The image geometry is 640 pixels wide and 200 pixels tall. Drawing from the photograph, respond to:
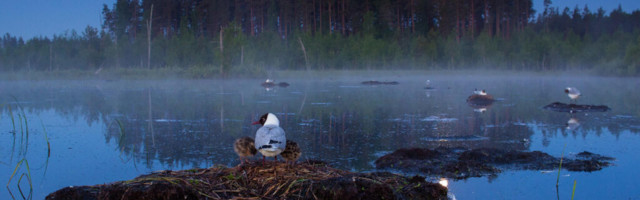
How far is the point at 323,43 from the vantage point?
61.7 meters

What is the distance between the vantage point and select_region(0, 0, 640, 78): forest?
56.1m

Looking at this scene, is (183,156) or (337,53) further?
(337,53)

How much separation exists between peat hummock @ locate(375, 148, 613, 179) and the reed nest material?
1.75 m

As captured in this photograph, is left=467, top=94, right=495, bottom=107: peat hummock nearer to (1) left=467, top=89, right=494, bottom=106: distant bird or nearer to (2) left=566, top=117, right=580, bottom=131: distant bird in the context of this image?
(1) left=467, top=89, right=494, bottom=106: distant bird

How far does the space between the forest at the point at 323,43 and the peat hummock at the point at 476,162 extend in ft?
128

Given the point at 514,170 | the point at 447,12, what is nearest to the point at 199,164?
the point at 514,170

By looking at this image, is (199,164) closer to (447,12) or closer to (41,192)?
(41,192)

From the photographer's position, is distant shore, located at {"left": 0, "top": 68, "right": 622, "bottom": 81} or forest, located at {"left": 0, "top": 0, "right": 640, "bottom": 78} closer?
distant shore, located at {"left": 0, "top": 68, "right": 622, "bottom": 81}

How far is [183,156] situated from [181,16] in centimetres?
7473

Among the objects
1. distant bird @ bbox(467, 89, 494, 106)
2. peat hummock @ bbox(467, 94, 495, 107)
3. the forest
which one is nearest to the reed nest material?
peat hummock @ bbox(467, 94, 495, 107)

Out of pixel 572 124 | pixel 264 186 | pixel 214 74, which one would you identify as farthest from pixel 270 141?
pixel 214 74

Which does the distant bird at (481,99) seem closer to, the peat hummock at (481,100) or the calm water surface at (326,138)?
the peat hummock at (481,100)

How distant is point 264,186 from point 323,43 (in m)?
56.5

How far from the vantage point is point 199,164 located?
27.6 feet
